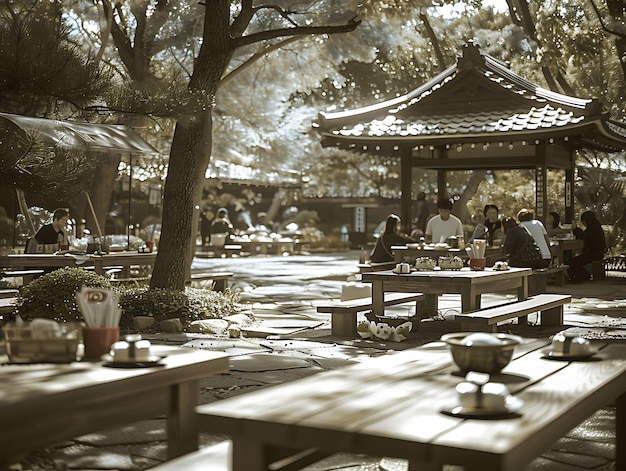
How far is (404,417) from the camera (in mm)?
2539

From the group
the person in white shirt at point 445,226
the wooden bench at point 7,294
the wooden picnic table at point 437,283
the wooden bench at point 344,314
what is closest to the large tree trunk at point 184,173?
the wooden bench at point 7,294

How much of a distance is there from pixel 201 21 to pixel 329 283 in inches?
211

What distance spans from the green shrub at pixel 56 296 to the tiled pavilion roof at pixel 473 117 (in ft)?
21.5

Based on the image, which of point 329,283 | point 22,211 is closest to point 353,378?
point 329,283

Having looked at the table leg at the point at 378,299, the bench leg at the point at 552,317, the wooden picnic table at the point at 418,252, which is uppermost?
the wooden picnic table at the point at 418,252

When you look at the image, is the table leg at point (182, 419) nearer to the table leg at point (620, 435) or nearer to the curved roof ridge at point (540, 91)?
the table leg at point (620, 435)

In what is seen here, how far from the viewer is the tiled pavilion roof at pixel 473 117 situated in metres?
13.6

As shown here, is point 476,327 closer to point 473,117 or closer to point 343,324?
point 343,324

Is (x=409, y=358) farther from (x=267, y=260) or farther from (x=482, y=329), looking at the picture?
(x=267, y=260)

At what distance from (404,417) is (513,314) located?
5217 mm

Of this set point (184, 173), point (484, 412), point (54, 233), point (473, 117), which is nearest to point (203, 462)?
point (484, 412)

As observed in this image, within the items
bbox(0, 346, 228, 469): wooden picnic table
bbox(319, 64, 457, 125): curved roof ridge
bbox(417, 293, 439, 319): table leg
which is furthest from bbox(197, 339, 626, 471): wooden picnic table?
bbox(319, 64, 457, 125): curved roof ridge

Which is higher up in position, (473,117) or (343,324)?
(473,117)

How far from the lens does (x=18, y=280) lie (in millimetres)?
12938
